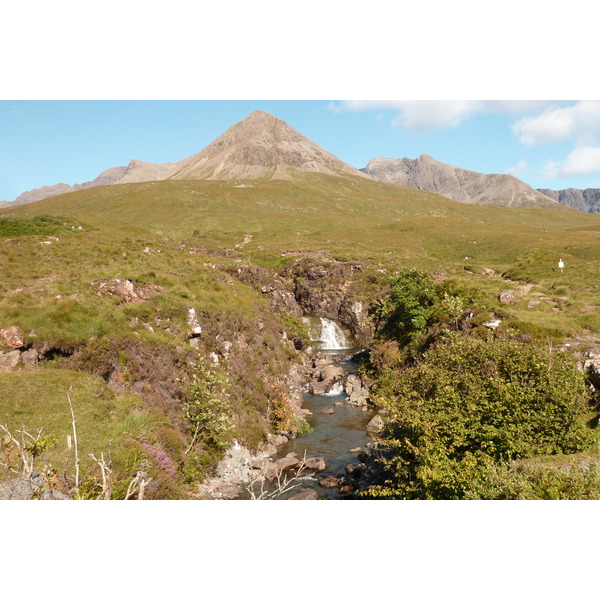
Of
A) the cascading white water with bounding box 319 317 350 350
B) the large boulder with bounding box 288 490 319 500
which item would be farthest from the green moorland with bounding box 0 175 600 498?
the cascading white water with bounding box 319 317 350 350

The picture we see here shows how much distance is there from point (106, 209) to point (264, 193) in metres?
64.2

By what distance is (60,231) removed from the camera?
60.5m

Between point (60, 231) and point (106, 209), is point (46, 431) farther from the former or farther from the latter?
point (106, 209)

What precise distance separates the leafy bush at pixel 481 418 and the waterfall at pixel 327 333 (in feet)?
103

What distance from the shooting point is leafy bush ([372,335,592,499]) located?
14.7 m

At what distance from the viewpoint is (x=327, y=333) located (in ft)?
171

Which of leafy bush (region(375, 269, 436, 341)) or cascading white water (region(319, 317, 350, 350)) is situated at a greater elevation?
leafy bush (region(375, 269, 436, 341))

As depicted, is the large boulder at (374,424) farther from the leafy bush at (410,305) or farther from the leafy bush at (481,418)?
the leafy bush at (410,305)

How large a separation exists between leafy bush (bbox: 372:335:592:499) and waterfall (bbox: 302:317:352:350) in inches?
1233

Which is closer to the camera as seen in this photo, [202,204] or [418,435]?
[418,435]

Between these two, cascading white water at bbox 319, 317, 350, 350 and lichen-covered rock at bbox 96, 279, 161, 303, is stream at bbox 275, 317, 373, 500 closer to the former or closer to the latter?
cascading white water at bbox 319, 317, 350, 350

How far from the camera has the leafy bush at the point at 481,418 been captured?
14684mm

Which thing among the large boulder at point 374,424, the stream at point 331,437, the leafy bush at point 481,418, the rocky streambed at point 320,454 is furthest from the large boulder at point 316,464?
the leafy bush at point 481,418

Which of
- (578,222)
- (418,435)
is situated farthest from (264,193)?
(418,435)
